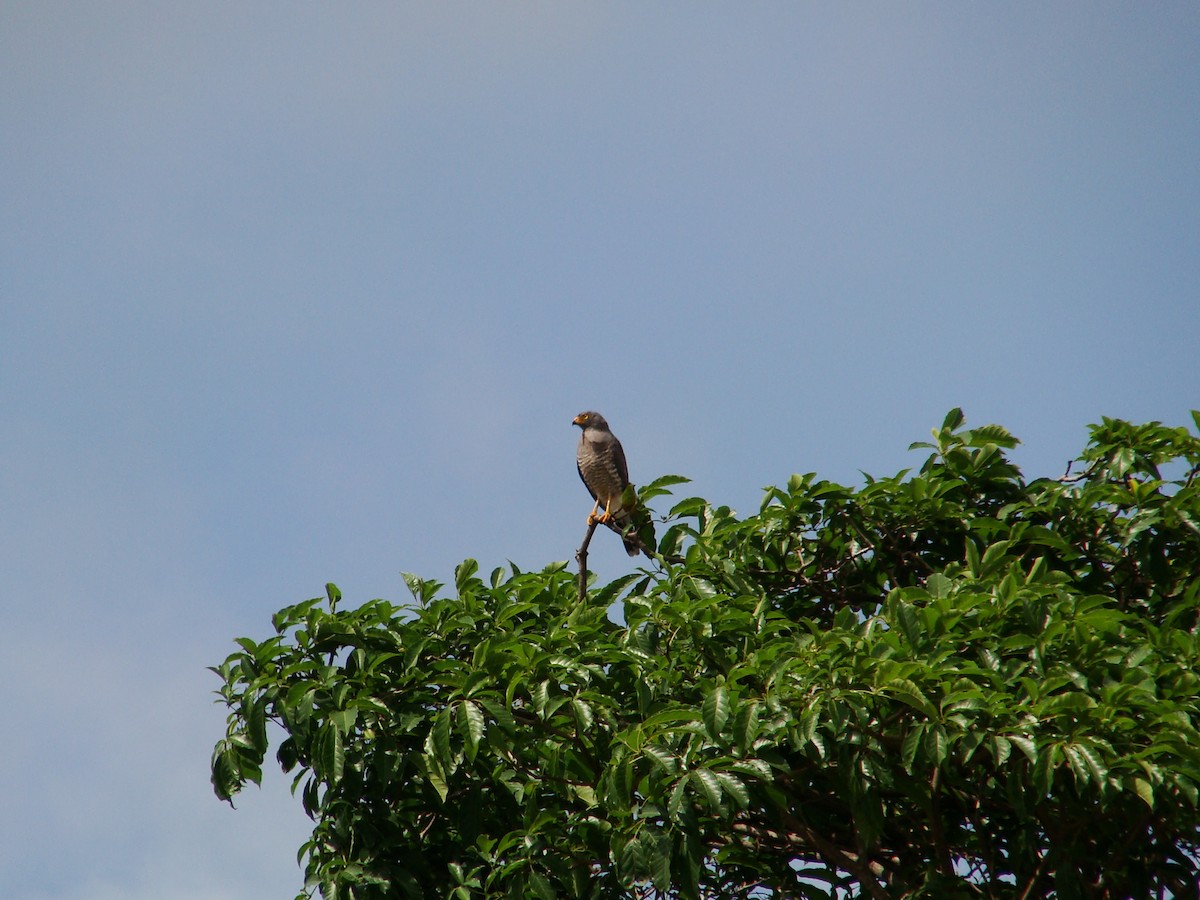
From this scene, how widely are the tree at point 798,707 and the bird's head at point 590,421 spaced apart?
5.02 metres

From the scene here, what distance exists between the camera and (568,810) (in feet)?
17.3

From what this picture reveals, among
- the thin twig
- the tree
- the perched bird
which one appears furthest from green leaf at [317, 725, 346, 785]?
the perched bird

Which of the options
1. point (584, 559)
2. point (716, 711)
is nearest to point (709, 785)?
point (716, 711)

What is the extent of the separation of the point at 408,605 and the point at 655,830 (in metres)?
1.61

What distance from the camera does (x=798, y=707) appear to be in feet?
14.6

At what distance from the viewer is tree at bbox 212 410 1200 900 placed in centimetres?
435

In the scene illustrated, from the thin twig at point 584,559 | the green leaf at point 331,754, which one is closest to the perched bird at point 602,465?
the thin twig at point 584,559

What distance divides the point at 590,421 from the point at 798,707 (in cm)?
672

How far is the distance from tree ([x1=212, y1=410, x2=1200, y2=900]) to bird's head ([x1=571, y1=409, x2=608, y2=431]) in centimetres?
502

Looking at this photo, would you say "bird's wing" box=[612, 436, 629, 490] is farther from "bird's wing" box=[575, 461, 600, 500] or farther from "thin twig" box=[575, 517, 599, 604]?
"thin twig" box=[575, 517, 599, 604]

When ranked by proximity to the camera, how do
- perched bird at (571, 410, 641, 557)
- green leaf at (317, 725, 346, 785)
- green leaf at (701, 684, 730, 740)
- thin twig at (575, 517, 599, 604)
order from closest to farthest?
1. green leaf at (701, 684, 730, 740)
2. green leaf at (317, 725, 346, 785)
3. thin twig at (575, 517, 599, 604)
4. perched bird at (571, 410, 641, 557)

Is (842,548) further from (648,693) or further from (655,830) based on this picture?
(655,830)

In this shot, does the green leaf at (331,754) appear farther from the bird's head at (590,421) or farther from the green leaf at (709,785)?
the bird's head at (590,421)

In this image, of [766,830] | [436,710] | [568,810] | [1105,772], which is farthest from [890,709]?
[436,710]
